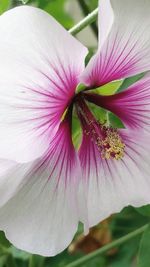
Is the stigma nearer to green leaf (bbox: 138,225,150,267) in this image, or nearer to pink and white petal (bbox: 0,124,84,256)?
pink and white petal (bbox: 0,124,84,256)

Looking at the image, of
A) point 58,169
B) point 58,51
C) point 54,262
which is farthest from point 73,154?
point 54,262

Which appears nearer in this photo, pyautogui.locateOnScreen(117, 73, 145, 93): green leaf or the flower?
the flower

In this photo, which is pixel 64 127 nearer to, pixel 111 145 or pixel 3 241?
pixel 111 145

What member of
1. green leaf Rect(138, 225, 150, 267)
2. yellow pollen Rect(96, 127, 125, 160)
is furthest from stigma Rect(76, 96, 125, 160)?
green leaf Rect(138, 225, 150, 267)

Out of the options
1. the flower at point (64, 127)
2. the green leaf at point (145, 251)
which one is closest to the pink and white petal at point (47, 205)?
the flower at point (64, 127)

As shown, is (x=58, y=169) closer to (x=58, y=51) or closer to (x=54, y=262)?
(x=58, y=51)

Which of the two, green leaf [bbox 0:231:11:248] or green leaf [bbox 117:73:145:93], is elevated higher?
green leaf [bbox 117:73:145:93]

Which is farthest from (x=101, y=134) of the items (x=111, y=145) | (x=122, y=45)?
(x=122, y=45)

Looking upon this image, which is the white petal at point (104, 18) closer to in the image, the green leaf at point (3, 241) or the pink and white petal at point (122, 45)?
the pink and white petal at point (122, 45)
